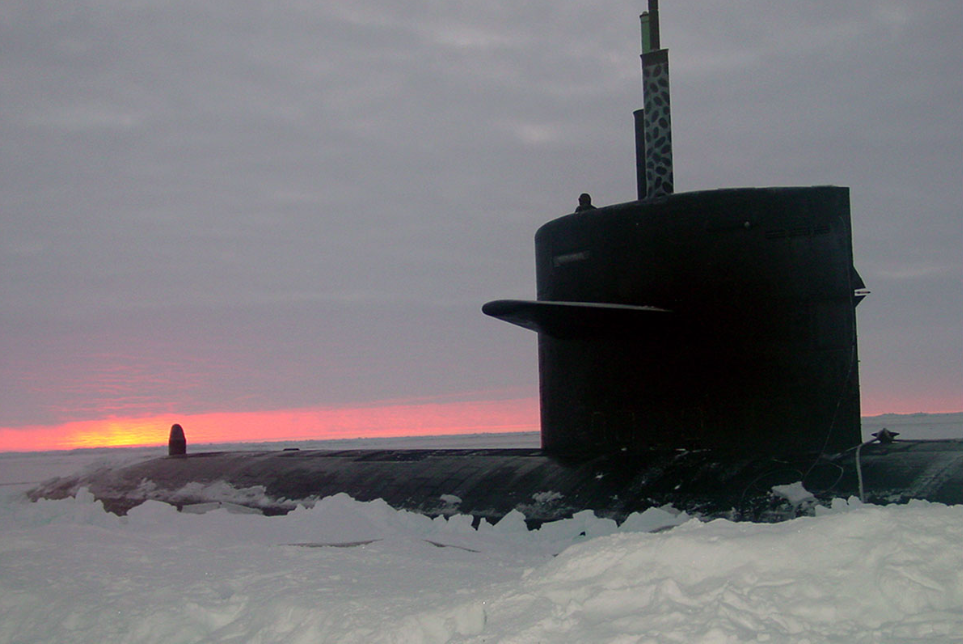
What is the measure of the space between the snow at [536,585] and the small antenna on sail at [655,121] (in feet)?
9.41

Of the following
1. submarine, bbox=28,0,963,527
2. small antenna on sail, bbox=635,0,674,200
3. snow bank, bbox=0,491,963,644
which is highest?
small antenna on sail, bbox=635,0,674,200

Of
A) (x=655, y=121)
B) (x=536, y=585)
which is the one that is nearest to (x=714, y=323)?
(x=655, y=121)

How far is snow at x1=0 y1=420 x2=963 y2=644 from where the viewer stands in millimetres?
3424

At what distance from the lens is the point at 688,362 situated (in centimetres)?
763

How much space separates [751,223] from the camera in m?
7.59

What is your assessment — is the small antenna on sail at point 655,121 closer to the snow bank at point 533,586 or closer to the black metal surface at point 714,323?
the black metal surface at point 714,323

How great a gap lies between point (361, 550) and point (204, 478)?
5654 mm

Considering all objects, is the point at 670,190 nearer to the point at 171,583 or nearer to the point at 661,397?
the point at 661,397

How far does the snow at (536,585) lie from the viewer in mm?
3424

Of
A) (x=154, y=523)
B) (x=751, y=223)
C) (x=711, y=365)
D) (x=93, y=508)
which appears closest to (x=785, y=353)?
(x=711, y=365)

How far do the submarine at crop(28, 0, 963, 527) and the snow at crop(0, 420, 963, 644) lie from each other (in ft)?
1.42

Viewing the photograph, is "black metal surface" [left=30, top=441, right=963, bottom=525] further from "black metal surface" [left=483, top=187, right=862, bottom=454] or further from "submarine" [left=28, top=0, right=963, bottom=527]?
"black metal surface" [left=483, top=187, right=862, bottom=454]

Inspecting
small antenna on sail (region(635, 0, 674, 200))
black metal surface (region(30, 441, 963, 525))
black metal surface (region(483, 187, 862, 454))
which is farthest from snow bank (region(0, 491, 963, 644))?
small antenna on sail (region(635, 0, 674, 200))

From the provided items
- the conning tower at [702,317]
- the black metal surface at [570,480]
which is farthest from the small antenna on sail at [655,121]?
the black metal surface at [570,480]
